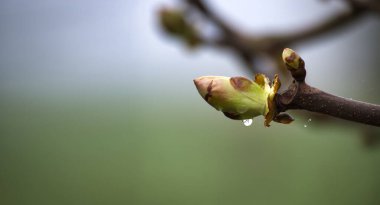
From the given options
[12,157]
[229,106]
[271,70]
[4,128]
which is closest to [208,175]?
[12,157]

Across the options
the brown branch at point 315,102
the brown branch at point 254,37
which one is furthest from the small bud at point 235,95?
the brown branch at point 254,37

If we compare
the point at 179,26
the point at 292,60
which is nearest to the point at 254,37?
the point at 179,26

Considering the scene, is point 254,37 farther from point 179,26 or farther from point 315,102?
point 315,102

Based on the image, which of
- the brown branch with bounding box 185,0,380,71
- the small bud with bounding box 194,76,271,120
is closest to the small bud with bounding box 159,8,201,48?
the brown branch with bounding box 185,0,380,71

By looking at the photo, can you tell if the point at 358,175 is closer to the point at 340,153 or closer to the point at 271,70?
the point at 340,153

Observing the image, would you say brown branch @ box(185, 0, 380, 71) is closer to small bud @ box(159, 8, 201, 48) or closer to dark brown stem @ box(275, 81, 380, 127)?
small bud @ box(159, 8, 201, 48)

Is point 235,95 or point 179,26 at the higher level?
point 179,26
